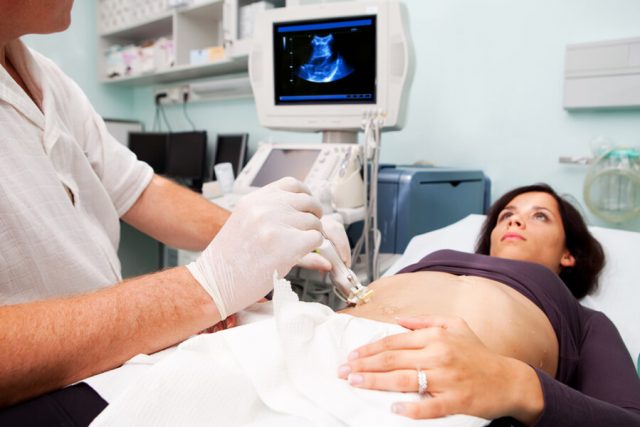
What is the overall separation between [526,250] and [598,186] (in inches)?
18.7

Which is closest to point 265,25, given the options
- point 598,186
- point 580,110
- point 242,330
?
point 580,110

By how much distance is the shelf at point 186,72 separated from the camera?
2.88 m

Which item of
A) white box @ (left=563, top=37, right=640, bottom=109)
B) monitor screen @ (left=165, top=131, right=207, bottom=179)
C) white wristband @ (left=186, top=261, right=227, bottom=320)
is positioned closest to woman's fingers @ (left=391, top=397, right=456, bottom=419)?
white wristband @ (left=186, top=261, right=227, bottom=320)

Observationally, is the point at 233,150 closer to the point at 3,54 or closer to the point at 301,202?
the point at 3,54

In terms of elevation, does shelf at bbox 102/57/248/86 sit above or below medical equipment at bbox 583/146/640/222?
above

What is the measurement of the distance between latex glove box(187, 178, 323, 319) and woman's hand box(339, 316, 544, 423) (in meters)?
0.22

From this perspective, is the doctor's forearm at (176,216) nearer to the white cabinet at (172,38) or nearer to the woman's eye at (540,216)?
the woman's eye at (540,216)

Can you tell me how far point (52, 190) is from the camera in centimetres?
94

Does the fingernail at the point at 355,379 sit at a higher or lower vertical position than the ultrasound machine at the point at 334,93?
lower

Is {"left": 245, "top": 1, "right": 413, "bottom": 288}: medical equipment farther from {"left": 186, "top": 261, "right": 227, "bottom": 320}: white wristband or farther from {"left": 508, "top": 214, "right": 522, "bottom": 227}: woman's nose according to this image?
{"left": 186, "top": 261, "right": 227, "bottom": 320}: white wristband

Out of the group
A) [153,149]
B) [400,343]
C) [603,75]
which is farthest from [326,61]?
[153,149]

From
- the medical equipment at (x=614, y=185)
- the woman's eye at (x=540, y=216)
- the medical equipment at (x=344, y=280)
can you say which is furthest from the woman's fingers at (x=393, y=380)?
the medical equipment at (x=614, y=185)

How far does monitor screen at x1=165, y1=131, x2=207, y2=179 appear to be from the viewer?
10.4 feet

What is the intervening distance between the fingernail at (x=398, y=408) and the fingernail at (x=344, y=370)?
3.5 inches
